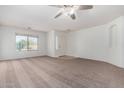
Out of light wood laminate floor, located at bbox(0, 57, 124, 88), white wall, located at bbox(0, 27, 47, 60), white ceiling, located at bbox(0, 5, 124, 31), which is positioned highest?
white ceiling, located at bbox(0, 5, 124, 31)

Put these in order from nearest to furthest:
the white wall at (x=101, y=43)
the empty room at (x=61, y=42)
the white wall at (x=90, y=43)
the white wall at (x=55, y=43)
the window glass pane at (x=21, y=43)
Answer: the empty room at (x=61, y=42), the white wall at (x=101, y=43), the white wall at (x=90, y=43), the window glass pane at (x=21, y=43), the white wall at (x=55, y=43)

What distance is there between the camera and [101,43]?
18.0ft

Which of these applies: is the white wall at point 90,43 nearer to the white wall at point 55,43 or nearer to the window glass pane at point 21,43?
the white wall at point 55,43

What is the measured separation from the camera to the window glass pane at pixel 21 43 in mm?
6786

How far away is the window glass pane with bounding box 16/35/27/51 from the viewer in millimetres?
6786

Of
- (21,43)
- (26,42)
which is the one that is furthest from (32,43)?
(21,43)

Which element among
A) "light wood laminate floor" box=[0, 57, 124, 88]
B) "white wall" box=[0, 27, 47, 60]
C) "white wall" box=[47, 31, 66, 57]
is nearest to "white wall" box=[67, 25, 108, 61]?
"white wall" box=[47, 31, 66, 57]

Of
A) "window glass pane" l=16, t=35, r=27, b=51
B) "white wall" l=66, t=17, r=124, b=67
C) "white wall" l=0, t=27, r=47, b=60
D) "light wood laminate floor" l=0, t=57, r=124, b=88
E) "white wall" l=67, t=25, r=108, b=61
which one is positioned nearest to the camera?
"light wood laminate floor" l=0, t=57, r=124, b=88

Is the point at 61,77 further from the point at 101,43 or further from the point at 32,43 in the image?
the point at 32,43

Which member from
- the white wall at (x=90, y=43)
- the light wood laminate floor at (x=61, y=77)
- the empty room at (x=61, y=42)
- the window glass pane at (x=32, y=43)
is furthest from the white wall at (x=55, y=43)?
the light wood laminate floor at (x=61, y=77)

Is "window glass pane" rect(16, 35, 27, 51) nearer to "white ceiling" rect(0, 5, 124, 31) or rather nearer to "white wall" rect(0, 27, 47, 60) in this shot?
"white wall" rect(0, 27, 47, 60)

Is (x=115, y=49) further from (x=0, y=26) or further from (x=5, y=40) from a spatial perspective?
(x=0, y=26)

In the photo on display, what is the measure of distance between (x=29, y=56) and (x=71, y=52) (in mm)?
3749
